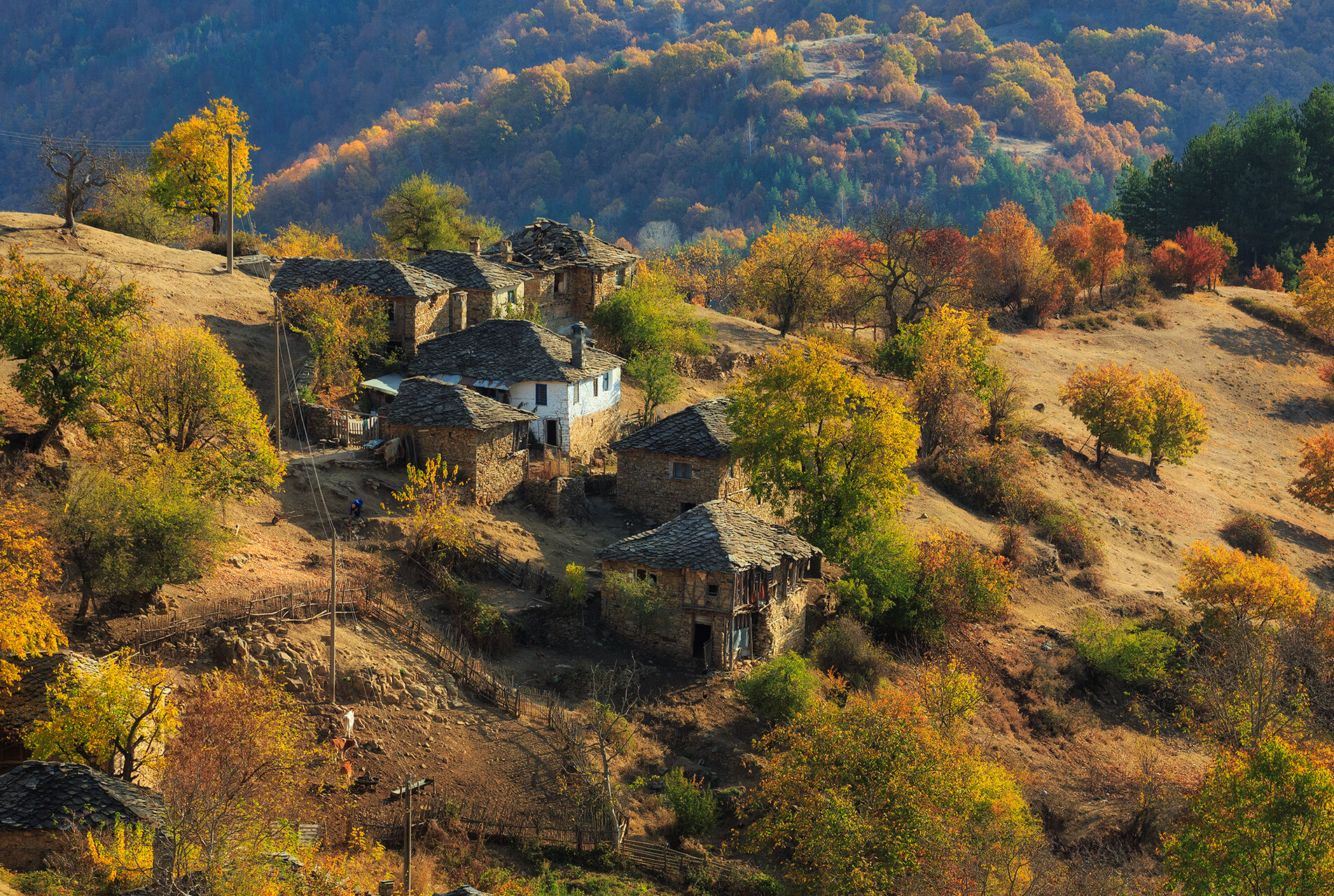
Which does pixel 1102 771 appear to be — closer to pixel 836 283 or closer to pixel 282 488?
pixel 282 488

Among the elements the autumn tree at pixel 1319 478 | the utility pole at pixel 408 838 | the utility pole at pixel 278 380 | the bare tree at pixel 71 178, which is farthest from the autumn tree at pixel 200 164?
the autumn tree at pixel 1319 478

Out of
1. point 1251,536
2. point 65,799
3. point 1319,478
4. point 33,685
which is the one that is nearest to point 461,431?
point 33,685

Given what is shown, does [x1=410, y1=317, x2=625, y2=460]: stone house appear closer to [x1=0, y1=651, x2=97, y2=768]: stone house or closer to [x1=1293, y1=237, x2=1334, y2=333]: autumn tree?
[x1=0, y1=651, x2=97, y2=768]: stone house

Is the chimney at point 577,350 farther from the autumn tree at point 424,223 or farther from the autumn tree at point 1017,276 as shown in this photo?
the autumn tree at point 1017,276

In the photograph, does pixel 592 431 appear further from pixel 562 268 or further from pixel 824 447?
pixel 562 268

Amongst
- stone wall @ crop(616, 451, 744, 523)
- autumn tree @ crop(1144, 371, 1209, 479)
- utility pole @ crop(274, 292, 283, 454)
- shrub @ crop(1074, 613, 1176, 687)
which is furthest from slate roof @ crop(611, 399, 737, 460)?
autumn tree @ crop(1144, 371, 1209, 479)
